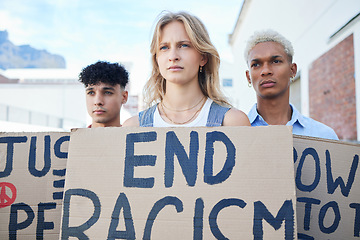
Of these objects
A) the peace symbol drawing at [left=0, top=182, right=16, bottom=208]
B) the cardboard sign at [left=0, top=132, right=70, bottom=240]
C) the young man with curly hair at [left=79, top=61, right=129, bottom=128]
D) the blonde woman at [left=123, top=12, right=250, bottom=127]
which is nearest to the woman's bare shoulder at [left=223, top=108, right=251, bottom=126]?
the blonde woman at [left=123, top=12, right=250, bottom=127]

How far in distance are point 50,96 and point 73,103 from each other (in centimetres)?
116

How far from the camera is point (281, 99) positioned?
2.17 m

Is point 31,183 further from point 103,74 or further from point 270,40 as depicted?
point 270,40

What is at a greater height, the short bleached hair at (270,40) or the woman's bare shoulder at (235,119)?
the short bleached hair at (270,40)

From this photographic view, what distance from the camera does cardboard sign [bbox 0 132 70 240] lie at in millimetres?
1456

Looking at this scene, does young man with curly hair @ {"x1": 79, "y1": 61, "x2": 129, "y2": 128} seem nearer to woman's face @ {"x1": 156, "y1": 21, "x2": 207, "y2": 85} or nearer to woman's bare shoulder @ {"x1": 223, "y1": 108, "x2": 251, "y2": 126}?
woman's face @ {"x1": 156, "y1": 21, "x2": 207, "y2": 85}

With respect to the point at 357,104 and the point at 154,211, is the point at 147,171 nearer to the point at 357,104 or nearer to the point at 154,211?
the point at 154,211

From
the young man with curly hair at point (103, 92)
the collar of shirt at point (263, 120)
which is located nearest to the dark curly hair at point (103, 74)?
the young man with curly hair at point (103, 92)

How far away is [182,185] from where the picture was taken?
1267mm

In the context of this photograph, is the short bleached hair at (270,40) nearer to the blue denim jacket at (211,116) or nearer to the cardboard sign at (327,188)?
the blue denim jacket at (211,116)

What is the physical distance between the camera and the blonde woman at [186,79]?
1659 mm

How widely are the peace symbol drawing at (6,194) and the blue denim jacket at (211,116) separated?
67cm

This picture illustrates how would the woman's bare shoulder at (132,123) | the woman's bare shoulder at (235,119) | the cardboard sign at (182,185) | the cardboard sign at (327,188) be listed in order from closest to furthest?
1. the cardboard sign at (182,185)
2. the cardboard sign at (327,188)
3. the woman's bare shoulder at (235,119)
4. the woman's bare shoulder at (132,123)

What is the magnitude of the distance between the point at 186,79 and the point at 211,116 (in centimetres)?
22
